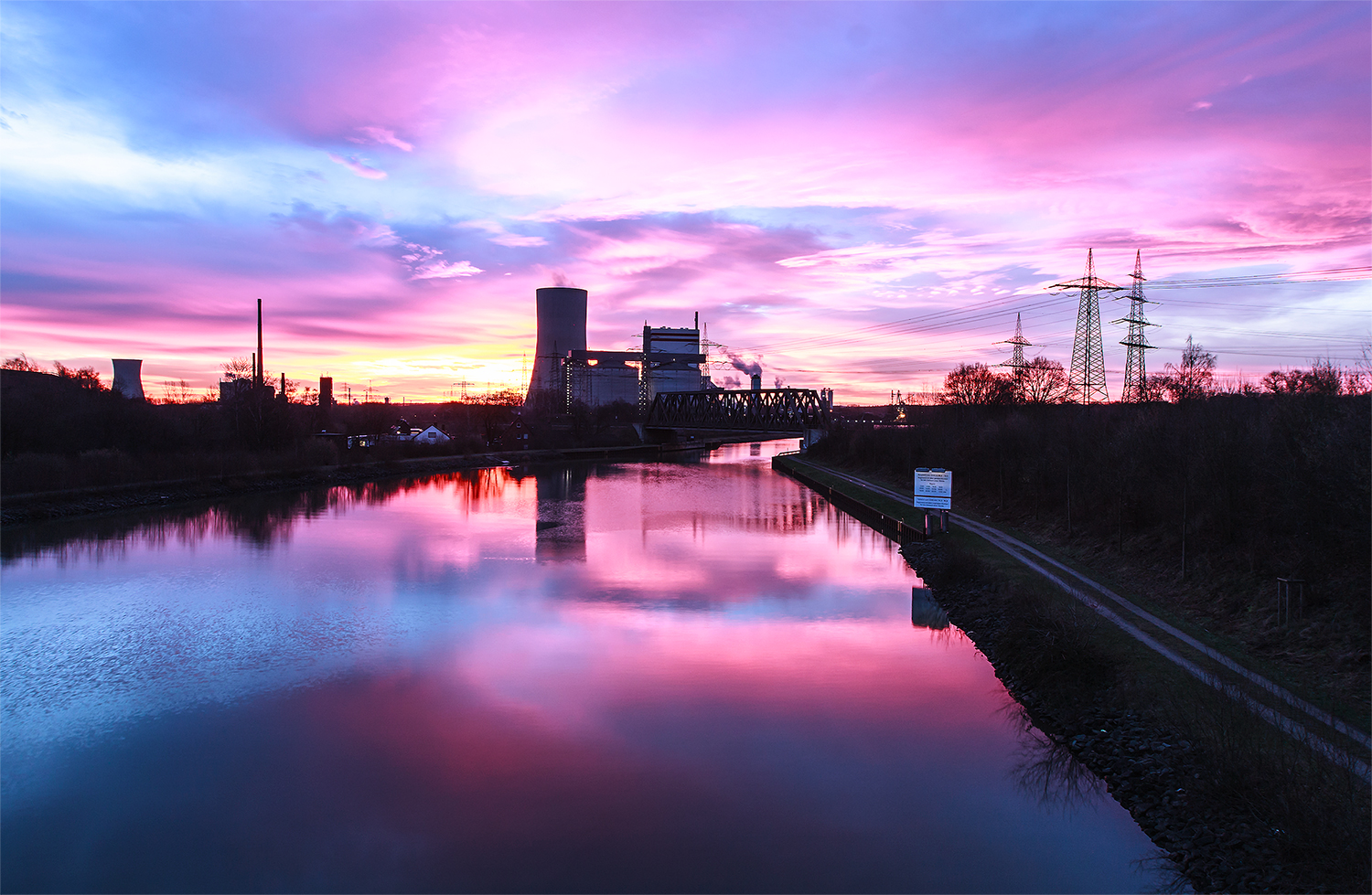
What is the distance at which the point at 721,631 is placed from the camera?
16562mm

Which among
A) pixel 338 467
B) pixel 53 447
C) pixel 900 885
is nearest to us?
pixel 900 885

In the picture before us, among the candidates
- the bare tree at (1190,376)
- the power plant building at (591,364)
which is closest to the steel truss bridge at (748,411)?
the power plant building at (591,364)

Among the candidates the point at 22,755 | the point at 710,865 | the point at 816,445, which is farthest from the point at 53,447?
the point at 816,445

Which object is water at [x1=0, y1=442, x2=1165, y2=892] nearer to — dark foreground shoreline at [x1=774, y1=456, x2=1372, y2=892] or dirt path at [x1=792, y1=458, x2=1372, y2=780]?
dark foreground shoreline at [x1=774, y1=456, x2=1372, y2=892]

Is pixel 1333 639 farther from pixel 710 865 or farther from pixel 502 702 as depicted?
pixel 502 702

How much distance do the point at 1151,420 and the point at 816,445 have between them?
5644 cm

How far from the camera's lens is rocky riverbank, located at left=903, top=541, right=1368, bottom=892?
23.7ft

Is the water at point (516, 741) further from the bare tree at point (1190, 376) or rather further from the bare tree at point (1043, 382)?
the bare tree at point (1043, 382)

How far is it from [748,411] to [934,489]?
225 ft

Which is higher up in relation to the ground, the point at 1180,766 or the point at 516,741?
the point at 1180,766

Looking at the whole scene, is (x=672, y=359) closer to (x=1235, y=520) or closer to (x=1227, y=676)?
(x=1235, y=520)

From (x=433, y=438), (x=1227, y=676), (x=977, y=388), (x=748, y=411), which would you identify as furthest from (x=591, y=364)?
(x=1227, y=676)

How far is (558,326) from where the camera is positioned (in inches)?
3875

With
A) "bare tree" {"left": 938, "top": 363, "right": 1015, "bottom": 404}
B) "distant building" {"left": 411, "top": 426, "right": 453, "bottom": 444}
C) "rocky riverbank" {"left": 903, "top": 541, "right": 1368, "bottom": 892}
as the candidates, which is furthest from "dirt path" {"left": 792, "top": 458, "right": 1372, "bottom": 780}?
"distant building" {"left": 411, "top": 426, "right": 453, "bottom": 444}
